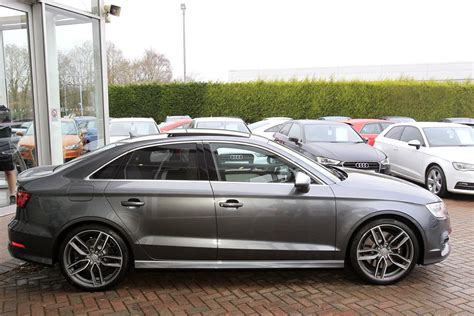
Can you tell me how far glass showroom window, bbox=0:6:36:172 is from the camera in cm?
761

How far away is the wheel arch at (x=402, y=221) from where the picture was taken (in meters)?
4.20

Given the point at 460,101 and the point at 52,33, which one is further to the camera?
the point at 460,101

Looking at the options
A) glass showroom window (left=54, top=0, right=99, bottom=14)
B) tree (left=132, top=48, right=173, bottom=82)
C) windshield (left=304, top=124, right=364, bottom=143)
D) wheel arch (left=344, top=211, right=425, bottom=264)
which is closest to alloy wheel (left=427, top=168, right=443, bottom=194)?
windshield (left=304, top=124, right=364, bottom=143)

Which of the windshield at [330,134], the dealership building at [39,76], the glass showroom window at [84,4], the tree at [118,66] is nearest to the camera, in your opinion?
the dealership building at [39,76]

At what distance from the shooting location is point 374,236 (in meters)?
4.23

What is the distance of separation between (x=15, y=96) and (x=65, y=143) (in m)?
1.22

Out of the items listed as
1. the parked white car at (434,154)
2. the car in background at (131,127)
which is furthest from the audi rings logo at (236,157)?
the car in background at (131,127)

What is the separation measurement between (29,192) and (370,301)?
335 centimetres

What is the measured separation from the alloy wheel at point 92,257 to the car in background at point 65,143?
167 inches

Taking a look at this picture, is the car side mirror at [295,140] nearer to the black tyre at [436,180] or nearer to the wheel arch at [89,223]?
the black tyre at [436,180]

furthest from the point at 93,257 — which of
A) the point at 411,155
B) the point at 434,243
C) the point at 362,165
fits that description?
the point at 411,155

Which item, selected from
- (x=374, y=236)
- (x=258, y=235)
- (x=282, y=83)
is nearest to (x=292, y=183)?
(x=258, y=235)

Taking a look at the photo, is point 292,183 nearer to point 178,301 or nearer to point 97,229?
point 178,301

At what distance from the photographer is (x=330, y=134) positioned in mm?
10273
